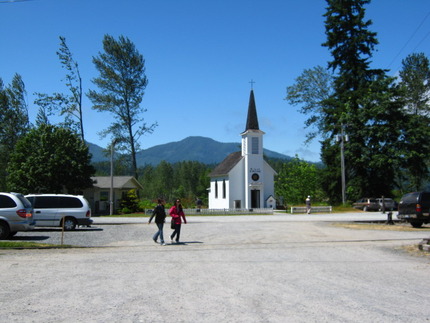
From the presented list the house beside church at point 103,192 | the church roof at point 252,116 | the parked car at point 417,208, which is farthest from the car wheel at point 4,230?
the church roof at point 252,116

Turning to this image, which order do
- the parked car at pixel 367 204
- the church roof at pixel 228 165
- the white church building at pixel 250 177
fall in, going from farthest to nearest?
the church roof at pixel 228 165
the white church building at pixel 250 177
the parked car at pixel 367 204

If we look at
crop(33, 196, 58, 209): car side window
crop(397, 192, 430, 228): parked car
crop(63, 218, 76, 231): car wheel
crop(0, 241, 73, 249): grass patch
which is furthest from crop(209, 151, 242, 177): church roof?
crop(0, 241, 73, 249): grass patch

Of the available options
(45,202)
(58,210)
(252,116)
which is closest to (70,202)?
(58,210)

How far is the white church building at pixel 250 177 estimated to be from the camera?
53469 millimetres

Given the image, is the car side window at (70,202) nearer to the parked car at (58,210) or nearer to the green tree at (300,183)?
the parked car at (58,210)

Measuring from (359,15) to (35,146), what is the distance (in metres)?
38.4

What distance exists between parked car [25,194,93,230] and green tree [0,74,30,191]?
35.4 metres

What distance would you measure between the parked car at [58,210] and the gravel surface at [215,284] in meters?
7.76

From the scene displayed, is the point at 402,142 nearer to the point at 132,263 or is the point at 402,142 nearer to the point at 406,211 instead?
the point at 406,211

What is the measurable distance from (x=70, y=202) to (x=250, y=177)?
33599 millimetres

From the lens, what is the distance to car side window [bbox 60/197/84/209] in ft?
72.9

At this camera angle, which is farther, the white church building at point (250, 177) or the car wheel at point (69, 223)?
the white church building at point (250, 177)

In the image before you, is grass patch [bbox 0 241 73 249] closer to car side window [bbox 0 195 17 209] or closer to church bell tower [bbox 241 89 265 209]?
car side window [bbox 0 195 17 209]

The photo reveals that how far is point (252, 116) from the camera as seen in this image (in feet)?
181
